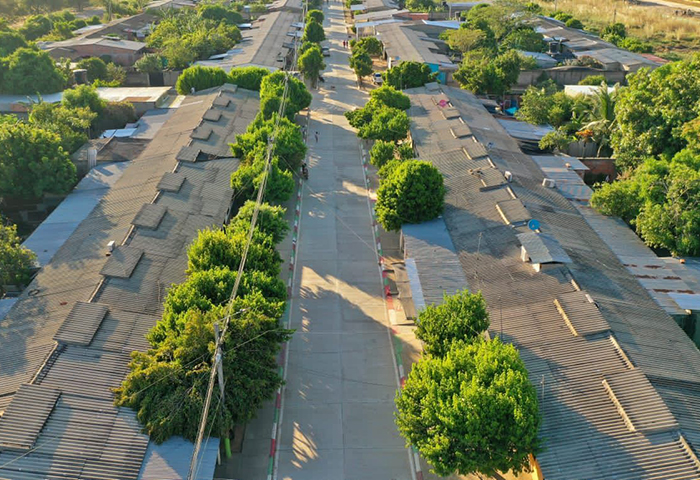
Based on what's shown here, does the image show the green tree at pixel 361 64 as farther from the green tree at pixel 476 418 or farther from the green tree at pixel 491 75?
the green tree at pixel 476 418


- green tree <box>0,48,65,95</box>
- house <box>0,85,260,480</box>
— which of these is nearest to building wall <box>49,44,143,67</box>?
green tree <box>0,48,65,95</box>

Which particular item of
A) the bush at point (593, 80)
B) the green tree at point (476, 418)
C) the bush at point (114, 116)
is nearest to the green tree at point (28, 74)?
the bush at point (114, 116)

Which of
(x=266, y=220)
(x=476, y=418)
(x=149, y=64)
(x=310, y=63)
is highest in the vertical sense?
(x=476, y=418)

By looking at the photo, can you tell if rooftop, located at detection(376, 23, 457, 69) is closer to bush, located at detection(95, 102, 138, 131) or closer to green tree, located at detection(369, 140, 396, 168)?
green tree, located at detection(369, 140, 396, 168)

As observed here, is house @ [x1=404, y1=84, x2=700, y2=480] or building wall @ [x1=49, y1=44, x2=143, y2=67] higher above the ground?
house @ [x1=404, y1=84, x2=700, y2=480]

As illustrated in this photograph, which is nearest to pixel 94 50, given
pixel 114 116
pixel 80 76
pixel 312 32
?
pixel 80 76

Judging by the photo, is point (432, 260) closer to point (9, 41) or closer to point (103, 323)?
point (103, 323)
